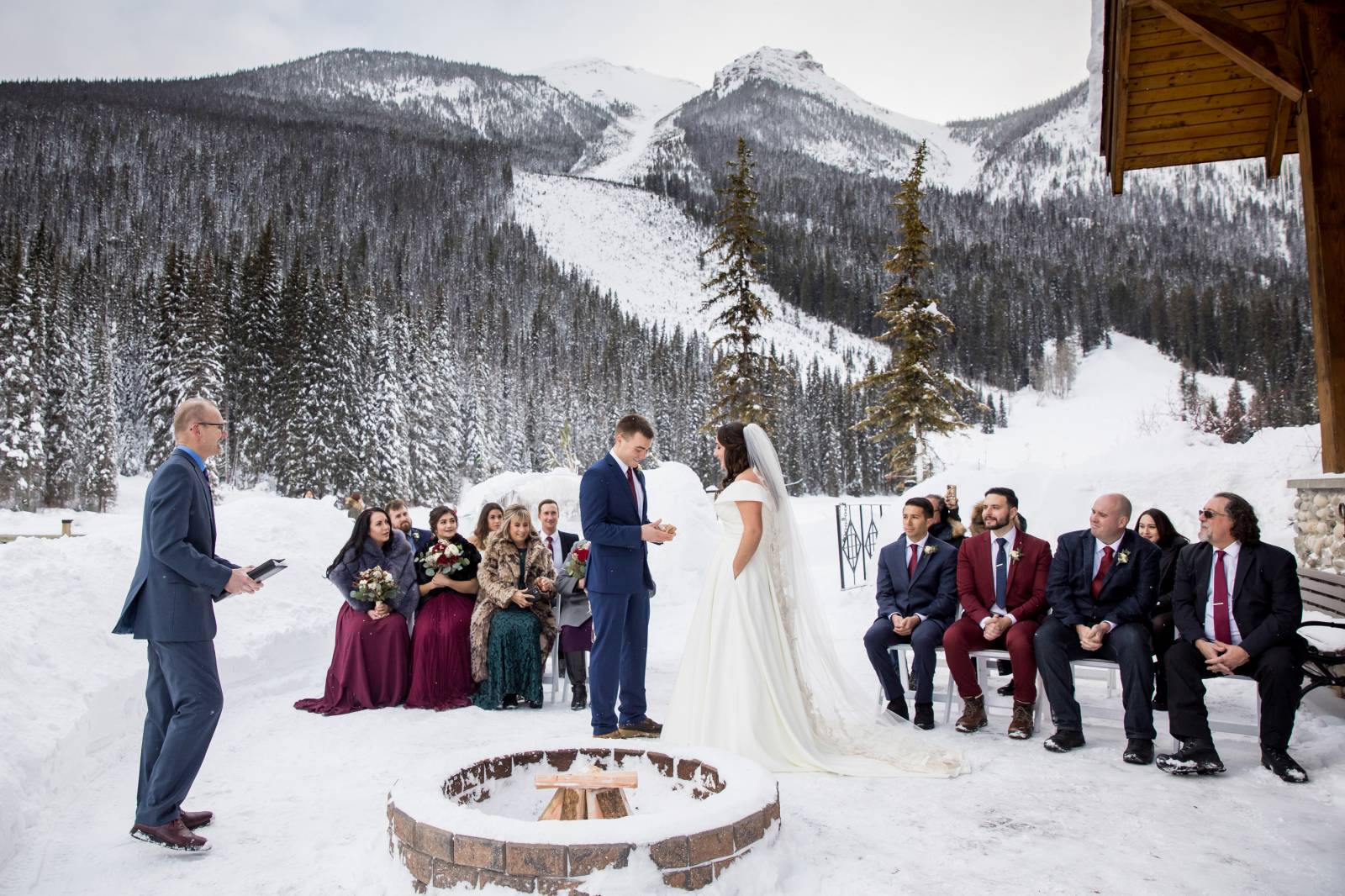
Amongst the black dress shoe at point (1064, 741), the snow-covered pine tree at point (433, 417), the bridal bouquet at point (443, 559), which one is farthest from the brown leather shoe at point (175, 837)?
the snow-covered pine tree at point (433, 417)

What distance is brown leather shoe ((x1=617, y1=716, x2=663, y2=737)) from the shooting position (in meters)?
5.39

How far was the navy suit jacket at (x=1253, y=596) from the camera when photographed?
4.55 metres

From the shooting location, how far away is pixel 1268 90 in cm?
802

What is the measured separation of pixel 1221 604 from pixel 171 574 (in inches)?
216

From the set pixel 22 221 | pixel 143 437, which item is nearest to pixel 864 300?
pixel 143 437

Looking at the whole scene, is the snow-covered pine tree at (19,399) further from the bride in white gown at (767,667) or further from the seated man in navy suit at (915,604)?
the seated man in navy suit at (915,604)

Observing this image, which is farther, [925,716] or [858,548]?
[858,548]

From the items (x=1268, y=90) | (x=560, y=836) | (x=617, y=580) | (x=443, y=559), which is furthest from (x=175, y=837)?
(x=1268, y=90)

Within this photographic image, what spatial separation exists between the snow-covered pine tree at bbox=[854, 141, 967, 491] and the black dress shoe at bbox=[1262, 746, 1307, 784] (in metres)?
18.0

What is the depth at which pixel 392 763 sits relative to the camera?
16.5ft

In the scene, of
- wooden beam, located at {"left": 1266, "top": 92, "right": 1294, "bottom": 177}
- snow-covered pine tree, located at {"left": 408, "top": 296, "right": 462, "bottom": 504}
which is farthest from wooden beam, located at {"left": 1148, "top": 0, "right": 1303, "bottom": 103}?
snow-covered pine tree, located at {"left": 408, "top": 296, "right": 462, "bottom": 504}

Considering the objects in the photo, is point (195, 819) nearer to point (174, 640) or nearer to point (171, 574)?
point (174, 640)

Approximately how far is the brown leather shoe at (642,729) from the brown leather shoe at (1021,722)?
2.26 metres

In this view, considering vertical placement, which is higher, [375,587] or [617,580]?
[617,580]
